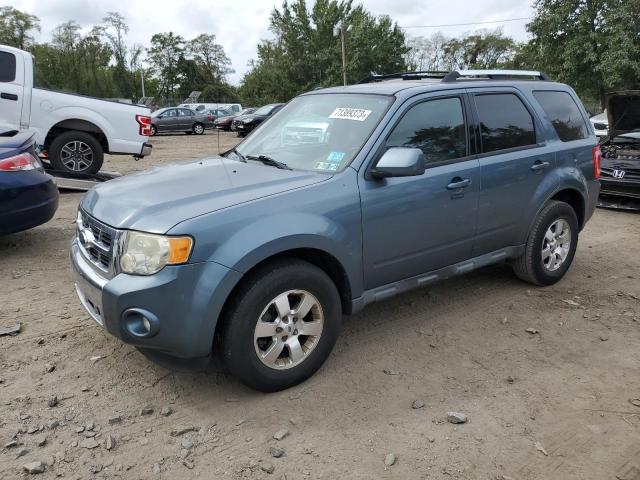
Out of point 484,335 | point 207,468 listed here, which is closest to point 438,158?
point 484,335

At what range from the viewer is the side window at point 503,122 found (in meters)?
4.23

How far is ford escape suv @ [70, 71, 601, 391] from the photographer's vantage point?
9.34 feet

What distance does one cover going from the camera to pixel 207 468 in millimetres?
2627

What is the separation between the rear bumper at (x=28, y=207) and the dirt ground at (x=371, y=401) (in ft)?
2.93

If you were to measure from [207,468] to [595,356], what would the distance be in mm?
2656

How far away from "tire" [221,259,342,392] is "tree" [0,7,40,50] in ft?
209

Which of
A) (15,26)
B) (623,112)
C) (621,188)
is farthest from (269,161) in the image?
(15,26)

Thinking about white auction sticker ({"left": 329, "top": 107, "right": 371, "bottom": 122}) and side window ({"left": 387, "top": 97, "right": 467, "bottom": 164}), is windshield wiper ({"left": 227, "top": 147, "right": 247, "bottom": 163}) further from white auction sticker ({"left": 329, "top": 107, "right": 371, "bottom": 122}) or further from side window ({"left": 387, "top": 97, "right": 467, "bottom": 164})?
side window ({"left": 387, "top": 97, "right": 467, "bottom": 164})

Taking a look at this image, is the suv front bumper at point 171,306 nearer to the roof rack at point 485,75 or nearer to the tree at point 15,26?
the roof rack at point 485,75

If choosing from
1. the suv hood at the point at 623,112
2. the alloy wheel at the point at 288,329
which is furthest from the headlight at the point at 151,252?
the suv hood at the point at 623,112

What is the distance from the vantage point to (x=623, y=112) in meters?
8.77

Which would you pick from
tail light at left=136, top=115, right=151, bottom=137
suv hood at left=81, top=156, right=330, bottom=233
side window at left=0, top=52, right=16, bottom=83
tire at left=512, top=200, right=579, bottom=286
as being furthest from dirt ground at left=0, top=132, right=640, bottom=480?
tail light at left=136, top=115, right=151, bottom=137

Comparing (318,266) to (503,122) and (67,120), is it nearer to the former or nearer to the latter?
(503,122)

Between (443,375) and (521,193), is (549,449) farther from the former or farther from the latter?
(521,193)
